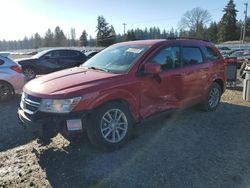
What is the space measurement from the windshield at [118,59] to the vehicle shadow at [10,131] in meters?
1.87

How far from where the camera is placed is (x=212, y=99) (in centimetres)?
667

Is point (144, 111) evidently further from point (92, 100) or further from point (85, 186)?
point (85, 186)

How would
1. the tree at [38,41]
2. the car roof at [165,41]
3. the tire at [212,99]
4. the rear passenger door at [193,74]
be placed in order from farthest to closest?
the tree at [38,41] < the tire at [212,99] < the rear passenger door at [193,74] < the car roof at [165,41]

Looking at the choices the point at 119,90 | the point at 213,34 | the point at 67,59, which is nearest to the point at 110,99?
the point at 119,90

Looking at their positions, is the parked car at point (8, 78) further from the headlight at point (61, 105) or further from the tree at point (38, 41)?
the tree at point (38, 41)

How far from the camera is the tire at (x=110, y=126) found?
13.2 ft

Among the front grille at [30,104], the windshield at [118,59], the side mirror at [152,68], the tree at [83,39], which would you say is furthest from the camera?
the tree at [83,39]

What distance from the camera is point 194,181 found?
11.3ft

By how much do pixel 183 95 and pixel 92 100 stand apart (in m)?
2.35

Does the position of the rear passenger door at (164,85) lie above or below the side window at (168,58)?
below

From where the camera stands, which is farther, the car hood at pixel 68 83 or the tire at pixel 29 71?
the tire at pixel 29 71

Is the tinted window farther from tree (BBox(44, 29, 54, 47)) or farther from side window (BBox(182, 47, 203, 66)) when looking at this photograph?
tree (BBox(44, 29, 54, 47))

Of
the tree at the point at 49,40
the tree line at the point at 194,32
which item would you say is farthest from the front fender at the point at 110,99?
the tree at the point at 49,40

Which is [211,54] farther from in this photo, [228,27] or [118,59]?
[228,27]
